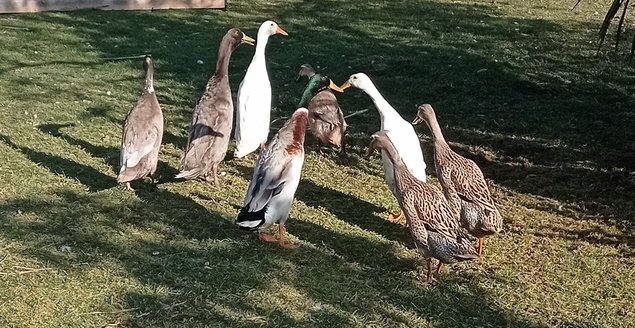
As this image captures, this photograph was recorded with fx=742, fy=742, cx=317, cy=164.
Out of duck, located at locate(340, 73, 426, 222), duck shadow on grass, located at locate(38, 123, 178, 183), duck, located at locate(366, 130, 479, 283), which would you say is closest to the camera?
duck, located at locate(366, 130, 479, 283)

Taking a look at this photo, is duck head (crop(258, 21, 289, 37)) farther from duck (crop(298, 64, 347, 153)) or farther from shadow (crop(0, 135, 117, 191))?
shadow (crop(0, 135, 117, 191))

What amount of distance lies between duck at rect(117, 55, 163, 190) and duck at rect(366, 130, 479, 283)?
6.52 ft

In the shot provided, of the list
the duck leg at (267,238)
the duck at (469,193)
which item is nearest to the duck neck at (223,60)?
the duck leg at (267,238)

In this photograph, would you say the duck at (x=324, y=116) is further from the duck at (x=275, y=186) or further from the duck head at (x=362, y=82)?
the duck at (x=275, y=186)

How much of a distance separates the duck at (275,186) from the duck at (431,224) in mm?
708

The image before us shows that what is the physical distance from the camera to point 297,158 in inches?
199

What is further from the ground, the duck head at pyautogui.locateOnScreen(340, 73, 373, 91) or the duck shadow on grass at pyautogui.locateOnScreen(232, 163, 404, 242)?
the duck head at pyautogui.locateOnScreen(340, 73, 373, 91)

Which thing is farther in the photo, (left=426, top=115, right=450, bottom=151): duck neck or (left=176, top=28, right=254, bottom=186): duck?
(left=176, top=28, right=254, bottom=186): duck

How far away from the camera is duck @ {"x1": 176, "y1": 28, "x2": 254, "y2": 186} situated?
5.66 meters

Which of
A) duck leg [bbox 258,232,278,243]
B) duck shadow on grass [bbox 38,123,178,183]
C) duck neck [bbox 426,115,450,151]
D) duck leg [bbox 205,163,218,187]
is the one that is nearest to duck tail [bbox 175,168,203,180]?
duck leg [bbox 205,163,218,187]

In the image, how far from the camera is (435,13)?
43.6 feet

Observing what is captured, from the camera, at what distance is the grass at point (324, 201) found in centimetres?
424

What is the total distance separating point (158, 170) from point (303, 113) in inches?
63.5

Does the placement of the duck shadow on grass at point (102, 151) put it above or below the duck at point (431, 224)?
below
